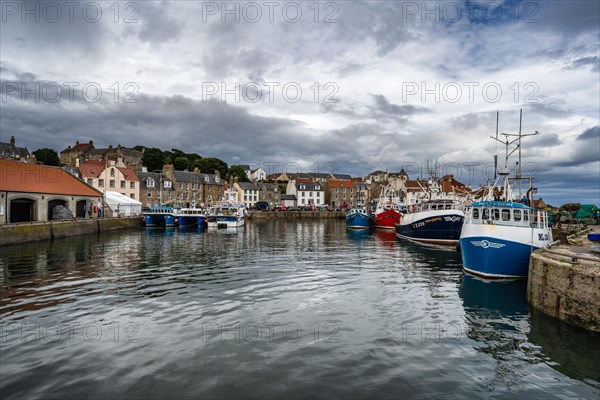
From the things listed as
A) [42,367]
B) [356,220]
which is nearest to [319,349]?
[42,367]

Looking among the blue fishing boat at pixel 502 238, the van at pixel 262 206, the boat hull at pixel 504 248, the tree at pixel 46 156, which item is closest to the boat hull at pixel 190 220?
the van at pixel 262 206

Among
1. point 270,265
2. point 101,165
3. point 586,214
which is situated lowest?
→ point 270,265

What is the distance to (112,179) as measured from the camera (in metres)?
84.9

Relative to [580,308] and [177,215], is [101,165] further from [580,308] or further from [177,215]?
[580,308]

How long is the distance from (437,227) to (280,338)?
33572 millimetres

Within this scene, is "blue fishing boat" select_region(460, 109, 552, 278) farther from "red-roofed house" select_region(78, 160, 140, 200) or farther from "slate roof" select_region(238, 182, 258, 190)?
"slate roof" select_region(238, 182, 258, 190)

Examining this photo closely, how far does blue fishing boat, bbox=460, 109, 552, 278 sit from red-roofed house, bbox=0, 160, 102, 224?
43531 mm

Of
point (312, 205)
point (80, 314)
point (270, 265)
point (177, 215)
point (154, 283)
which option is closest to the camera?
point (80, 314)

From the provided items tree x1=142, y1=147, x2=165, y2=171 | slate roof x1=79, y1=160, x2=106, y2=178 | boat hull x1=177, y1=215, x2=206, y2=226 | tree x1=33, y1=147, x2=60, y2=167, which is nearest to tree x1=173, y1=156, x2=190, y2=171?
tree x1=142, y1=147, x2=165, y2=171

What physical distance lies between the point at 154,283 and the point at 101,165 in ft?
A: 271

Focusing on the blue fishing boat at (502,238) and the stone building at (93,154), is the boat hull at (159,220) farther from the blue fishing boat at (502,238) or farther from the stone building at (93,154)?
the stone building at (93,154)

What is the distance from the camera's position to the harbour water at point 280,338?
29.7 ft

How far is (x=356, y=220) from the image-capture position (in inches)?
2697

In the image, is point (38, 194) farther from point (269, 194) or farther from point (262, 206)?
point (269, 194)
